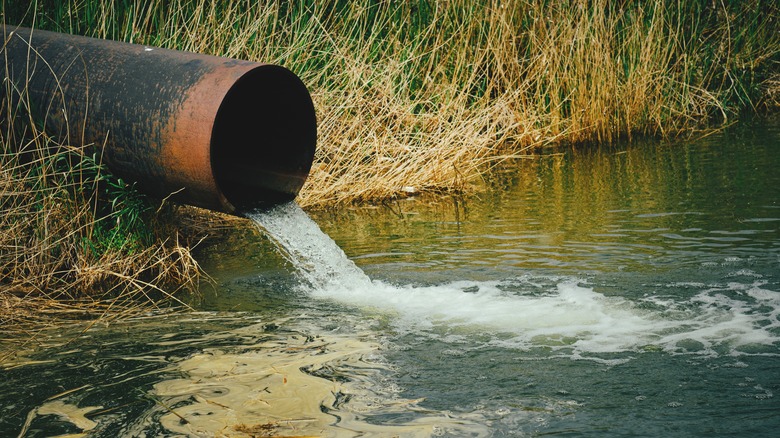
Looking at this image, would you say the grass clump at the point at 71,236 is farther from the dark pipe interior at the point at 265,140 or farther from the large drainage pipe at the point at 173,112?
the dark pipe interior at the point at 265,140

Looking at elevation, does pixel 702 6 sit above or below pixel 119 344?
above

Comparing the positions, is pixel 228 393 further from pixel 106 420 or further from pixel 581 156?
pixel 581 156

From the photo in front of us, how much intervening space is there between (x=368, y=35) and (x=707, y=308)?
495 cm

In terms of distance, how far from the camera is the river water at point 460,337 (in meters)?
3.21

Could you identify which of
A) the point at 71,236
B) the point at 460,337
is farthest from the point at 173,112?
the point at 460,337

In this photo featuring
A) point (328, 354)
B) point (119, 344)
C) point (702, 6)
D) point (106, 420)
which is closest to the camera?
point (106, 420)

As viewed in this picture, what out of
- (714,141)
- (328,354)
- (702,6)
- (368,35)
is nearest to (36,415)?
(328,354)

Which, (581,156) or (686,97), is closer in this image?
(581,156)

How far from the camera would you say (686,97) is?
939 centimetres

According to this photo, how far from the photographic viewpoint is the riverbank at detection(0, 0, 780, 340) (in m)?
5.02

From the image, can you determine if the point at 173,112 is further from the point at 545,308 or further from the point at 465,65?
the point at 465,65

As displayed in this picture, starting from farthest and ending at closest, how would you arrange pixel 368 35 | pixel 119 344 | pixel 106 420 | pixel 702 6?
pixel 702 6 → pixel 368 35 → pixel 119 344 → pixel 106 420

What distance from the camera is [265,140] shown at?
5422 mm

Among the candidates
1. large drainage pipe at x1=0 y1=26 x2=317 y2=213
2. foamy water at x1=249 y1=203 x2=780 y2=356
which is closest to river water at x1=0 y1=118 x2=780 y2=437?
foamy water at x1=249 y1=203 x2=780 y2=356
